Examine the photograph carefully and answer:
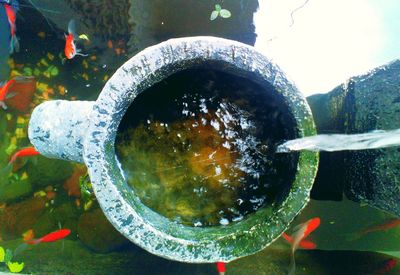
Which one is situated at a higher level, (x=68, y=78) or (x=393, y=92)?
(x=68, y=78)

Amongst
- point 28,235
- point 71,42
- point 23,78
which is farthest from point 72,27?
point 28,235

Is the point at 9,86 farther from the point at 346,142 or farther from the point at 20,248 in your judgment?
the point at 346,142

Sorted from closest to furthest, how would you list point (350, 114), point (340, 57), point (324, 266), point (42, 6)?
point (350, 114), point (324, 266), point (42, 6), point (340, 57)

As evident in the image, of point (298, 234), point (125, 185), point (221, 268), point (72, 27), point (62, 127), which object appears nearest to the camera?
point (125, 185)

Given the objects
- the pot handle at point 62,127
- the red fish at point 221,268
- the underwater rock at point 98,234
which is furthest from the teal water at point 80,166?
the pot handle at point 62,127

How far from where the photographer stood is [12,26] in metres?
3.04

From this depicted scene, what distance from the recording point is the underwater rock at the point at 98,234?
2836 mm

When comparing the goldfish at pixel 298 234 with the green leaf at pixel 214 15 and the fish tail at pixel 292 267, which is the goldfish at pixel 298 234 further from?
the green leaf at pixel 214 15

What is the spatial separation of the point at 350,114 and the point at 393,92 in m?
0.35

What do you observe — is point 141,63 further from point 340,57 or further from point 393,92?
point 340,57

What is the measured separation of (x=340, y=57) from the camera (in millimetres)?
3305

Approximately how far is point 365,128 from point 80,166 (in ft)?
7.37

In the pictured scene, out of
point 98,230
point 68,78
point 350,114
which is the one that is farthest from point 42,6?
point 350,114

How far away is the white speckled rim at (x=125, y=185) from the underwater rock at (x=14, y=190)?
6.02 ft
